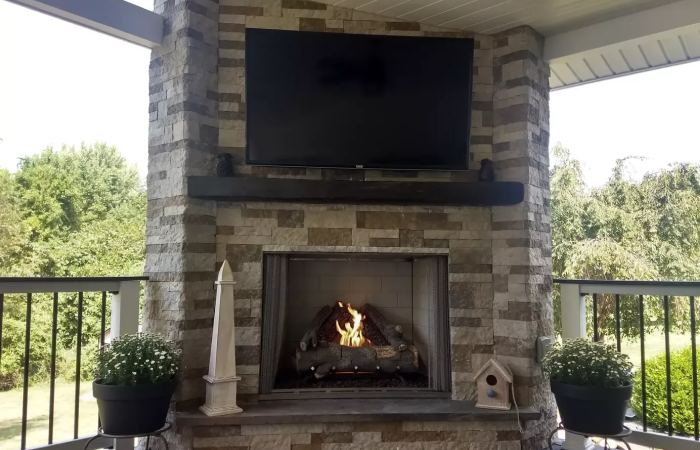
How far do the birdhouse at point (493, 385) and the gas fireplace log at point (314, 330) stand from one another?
1033 millimetres

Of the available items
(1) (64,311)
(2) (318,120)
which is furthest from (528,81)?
(1) (64,311)

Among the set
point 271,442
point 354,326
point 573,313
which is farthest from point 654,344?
point 271,442

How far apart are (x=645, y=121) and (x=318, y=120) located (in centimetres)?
737

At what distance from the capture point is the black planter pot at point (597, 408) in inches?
101

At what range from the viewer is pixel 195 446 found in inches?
108

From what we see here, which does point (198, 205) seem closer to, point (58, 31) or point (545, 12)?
point (545, 12)

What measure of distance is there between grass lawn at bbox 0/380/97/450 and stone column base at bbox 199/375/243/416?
316 cm

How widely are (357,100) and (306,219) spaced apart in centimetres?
79

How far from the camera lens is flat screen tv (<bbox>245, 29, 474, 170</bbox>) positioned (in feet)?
9.94

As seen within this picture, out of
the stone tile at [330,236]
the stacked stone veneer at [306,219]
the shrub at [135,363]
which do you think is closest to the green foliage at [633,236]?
the stacked stone veneer at [306,219]

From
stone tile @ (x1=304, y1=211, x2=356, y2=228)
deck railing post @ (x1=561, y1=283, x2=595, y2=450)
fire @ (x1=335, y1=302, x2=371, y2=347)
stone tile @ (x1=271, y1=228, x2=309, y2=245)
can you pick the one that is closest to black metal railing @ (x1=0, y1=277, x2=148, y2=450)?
stone tile @ (x1=271, y1=228, x2=309, y2=245)

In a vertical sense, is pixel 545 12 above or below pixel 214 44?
above

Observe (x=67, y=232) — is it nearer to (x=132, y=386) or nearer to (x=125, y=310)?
(x=125, y=310)

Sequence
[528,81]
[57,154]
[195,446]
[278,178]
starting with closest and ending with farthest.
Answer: [195,446] → [278,178] → [528,81] → [57,154]
